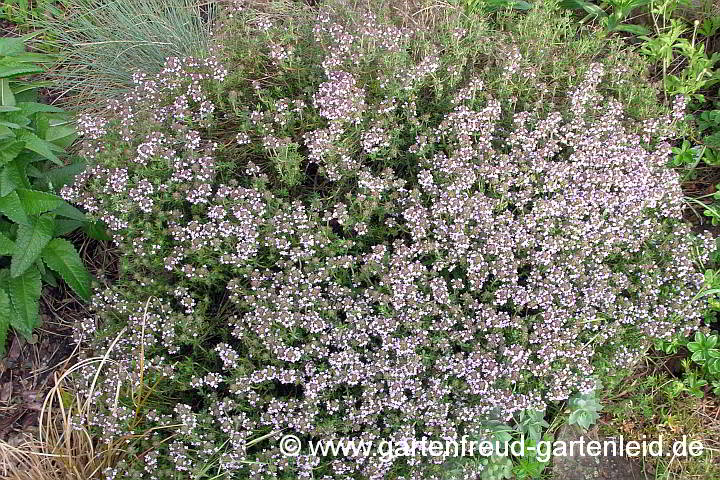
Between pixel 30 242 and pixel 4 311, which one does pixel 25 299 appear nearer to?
pixel 4 311

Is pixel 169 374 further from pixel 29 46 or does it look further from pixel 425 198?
pixel 29 46

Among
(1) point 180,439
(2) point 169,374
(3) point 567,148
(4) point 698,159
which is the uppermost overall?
(3) point 567,148

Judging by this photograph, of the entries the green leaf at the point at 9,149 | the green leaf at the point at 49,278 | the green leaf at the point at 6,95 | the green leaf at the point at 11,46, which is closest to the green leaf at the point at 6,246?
the green leaf at the point at 49,278

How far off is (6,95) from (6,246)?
0.98 metres

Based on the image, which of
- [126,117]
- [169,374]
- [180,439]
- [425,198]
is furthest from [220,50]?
[180,439]

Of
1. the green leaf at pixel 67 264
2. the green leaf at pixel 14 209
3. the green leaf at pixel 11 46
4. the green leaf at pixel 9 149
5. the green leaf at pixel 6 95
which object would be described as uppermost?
the green leaf at pixel 11 46

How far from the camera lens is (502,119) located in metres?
3.81

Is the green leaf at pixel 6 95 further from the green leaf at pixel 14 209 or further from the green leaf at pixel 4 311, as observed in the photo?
the green leaf at pixel 4 311

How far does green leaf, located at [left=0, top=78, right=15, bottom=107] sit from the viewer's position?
3775mm

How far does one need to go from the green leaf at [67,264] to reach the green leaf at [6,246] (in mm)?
188

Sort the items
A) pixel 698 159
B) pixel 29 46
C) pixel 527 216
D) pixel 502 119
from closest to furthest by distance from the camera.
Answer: pixel 527 216, pixel 502 119, pixel 698 159, pixel 29 46

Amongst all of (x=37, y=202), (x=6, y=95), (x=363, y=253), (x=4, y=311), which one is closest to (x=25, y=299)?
(x=4, y=311)

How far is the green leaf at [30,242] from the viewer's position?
138 inches

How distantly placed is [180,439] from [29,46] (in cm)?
348
